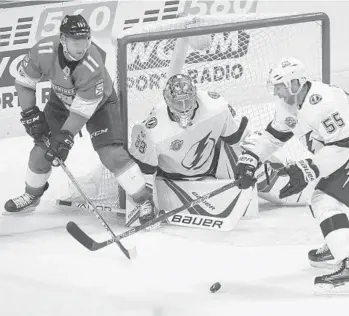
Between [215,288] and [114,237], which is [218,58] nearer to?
[114,237]

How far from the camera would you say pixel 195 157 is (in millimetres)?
5824

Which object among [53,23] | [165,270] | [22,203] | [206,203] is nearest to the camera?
[165,270]

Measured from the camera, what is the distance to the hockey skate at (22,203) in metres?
5.98

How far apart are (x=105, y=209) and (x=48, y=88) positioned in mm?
1478

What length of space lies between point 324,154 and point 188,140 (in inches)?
45.0

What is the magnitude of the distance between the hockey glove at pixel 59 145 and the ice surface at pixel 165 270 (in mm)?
406

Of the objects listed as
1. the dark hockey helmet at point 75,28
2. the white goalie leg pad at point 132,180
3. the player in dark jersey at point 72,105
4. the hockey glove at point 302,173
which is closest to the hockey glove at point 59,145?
the player in dark jersey at point 72,105

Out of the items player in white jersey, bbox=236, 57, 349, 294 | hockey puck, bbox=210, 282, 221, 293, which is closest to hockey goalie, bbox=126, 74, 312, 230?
player in white jersey, bbox=236, 57, 349, 294

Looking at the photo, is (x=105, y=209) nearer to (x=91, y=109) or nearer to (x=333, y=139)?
(x=91, y=109)

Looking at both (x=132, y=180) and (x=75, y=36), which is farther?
(x=132, y=180)

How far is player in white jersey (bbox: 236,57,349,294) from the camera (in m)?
4.72

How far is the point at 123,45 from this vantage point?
5.77 meters

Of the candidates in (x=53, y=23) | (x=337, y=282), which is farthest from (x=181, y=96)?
(x=53, y=23)

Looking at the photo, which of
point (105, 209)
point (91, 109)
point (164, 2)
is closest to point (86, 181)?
point (105, 209)
